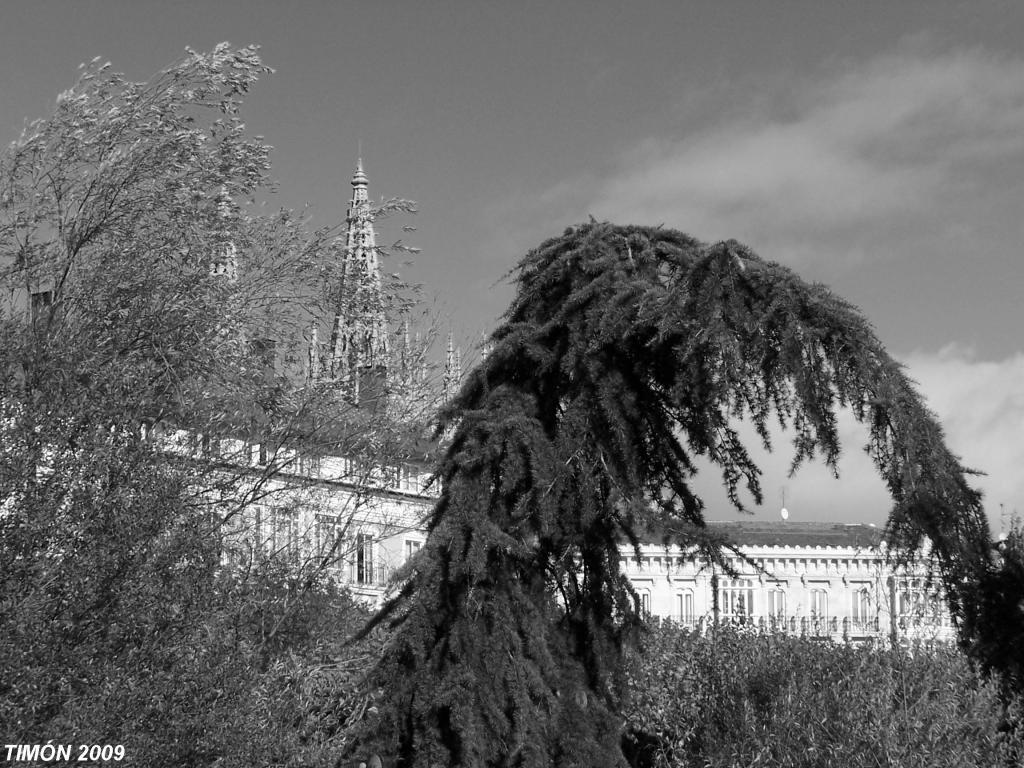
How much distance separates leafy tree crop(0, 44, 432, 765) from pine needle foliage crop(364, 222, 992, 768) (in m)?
1.32

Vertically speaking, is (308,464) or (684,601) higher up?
(308,464)

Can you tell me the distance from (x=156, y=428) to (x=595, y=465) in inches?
205

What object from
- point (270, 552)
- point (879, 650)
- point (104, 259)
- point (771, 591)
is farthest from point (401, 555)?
point (771, 591)

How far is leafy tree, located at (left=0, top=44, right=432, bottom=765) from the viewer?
6719 millimetres

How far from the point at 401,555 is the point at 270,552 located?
5.40 m

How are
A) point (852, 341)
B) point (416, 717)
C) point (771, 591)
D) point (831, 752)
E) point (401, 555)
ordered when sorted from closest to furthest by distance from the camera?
point (852, 341), point (416, 717), point (831, 752), point (401, 555), point (771, 591)

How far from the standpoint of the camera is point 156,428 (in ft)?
35.8

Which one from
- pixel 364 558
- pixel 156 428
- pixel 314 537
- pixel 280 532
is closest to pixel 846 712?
pixel 156 428

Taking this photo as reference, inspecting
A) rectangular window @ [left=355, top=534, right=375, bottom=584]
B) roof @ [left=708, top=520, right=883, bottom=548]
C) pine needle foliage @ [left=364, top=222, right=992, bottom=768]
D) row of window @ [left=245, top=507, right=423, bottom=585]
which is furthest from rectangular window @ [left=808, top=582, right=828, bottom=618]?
pine needle foliage @ [left=364, top=222, right=992, bottom=768]

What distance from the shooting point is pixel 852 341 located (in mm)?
6367

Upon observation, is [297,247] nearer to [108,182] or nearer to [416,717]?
[108,182]

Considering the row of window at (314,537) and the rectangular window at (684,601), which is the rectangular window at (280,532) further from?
the rectangular window at (684,601)

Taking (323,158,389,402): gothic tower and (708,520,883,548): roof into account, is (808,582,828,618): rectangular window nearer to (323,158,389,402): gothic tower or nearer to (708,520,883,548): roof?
(708,520,883,548): roof

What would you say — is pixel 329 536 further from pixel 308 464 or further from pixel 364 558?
pixel 364 558
